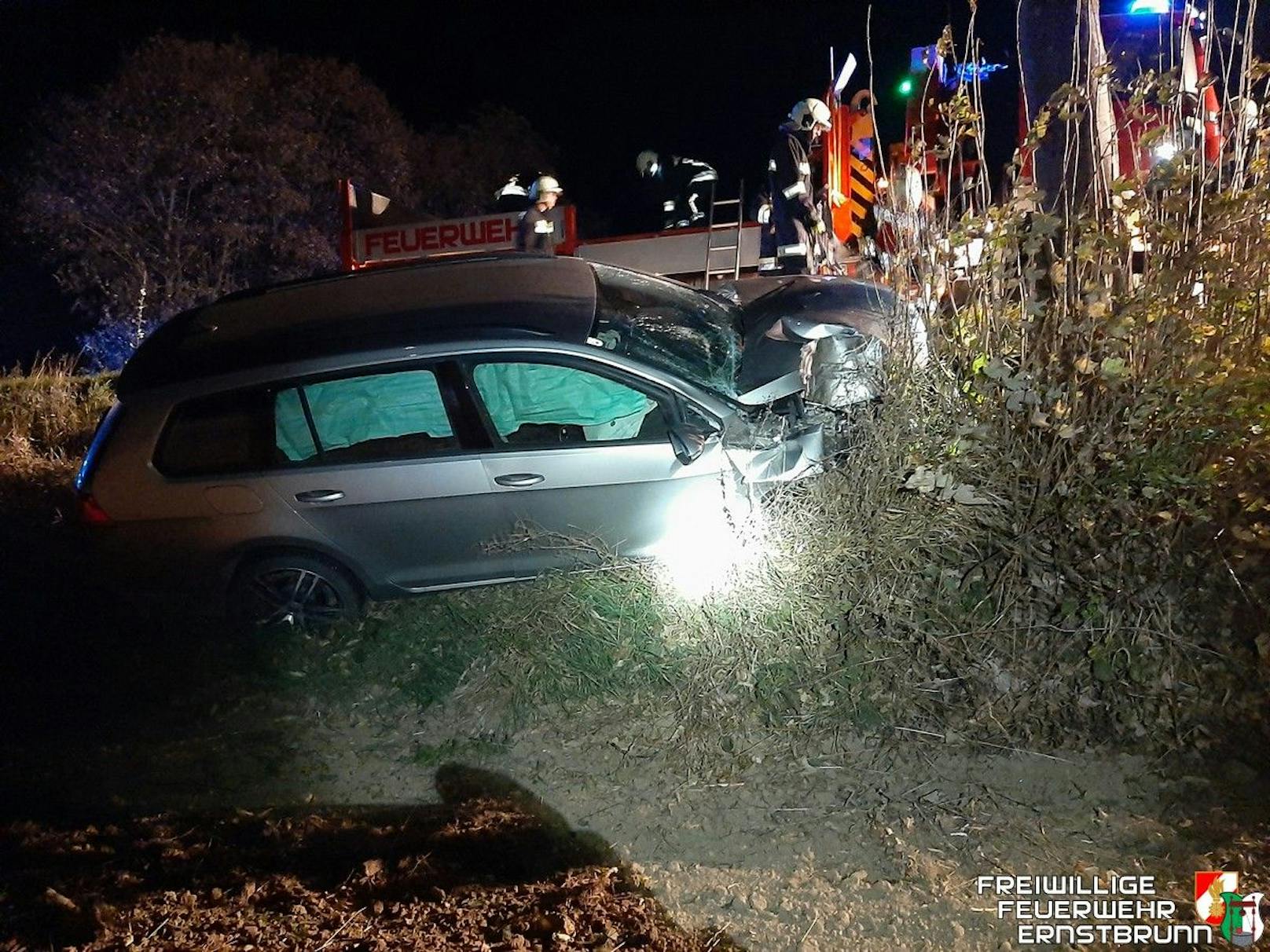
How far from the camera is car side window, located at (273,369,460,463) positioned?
4609 mm

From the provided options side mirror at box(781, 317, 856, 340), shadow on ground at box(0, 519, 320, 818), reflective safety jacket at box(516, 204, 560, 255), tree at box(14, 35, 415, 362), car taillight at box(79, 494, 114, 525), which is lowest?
shadow on ground at box(0, 519, 320, 818)

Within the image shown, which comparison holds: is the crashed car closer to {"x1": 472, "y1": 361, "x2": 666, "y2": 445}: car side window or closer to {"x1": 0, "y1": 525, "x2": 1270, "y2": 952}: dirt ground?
{"x1": 472, "y1": 361, "x2": 666, "y2": 445}: car side window

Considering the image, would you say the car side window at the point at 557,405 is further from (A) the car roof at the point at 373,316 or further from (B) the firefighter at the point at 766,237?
(B) the firefighter at the point at 766,237

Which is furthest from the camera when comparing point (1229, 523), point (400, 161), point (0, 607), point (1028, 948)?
point (400, 161)

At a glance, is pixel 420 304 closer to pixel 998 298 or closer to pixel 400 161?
pixel 998 298

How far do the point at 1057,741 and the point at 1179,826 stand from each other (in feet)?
1.48

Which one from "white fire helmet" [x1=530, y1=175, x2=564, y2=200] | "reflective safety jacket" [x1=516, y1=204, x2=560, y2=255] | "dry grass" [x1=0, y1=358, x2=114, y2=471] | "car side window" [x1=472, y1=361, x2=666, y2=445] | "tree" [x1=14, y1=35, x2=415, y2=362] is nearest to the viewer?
"car side window" [x1=472, y1=361, x2=666, y2=445]

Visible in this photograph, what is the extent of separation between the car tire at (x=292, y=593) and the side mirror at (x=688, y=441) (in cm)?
163

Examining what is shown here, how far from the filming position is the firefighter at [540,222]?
29.5ft

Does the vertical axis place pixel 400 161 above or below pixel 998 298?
above

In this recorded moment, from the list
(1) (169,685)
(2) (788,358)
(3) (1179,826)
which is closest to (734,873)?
(3) (1179,826)

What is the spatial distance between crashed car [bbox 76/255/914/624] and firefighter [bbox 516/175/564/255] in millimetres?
4151

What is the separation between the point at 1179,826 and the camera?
328cm

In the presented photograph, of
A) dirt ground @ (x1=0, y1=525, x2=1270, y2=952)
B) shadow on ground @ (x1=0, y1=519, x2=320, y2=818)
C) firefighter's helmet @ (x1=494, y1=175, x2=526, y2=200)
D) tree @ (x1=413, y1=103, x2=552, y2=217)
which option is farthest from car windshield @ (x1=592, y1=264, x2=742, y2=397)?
tree @ (x1=413, y1=103, x2=552, y2=217)
